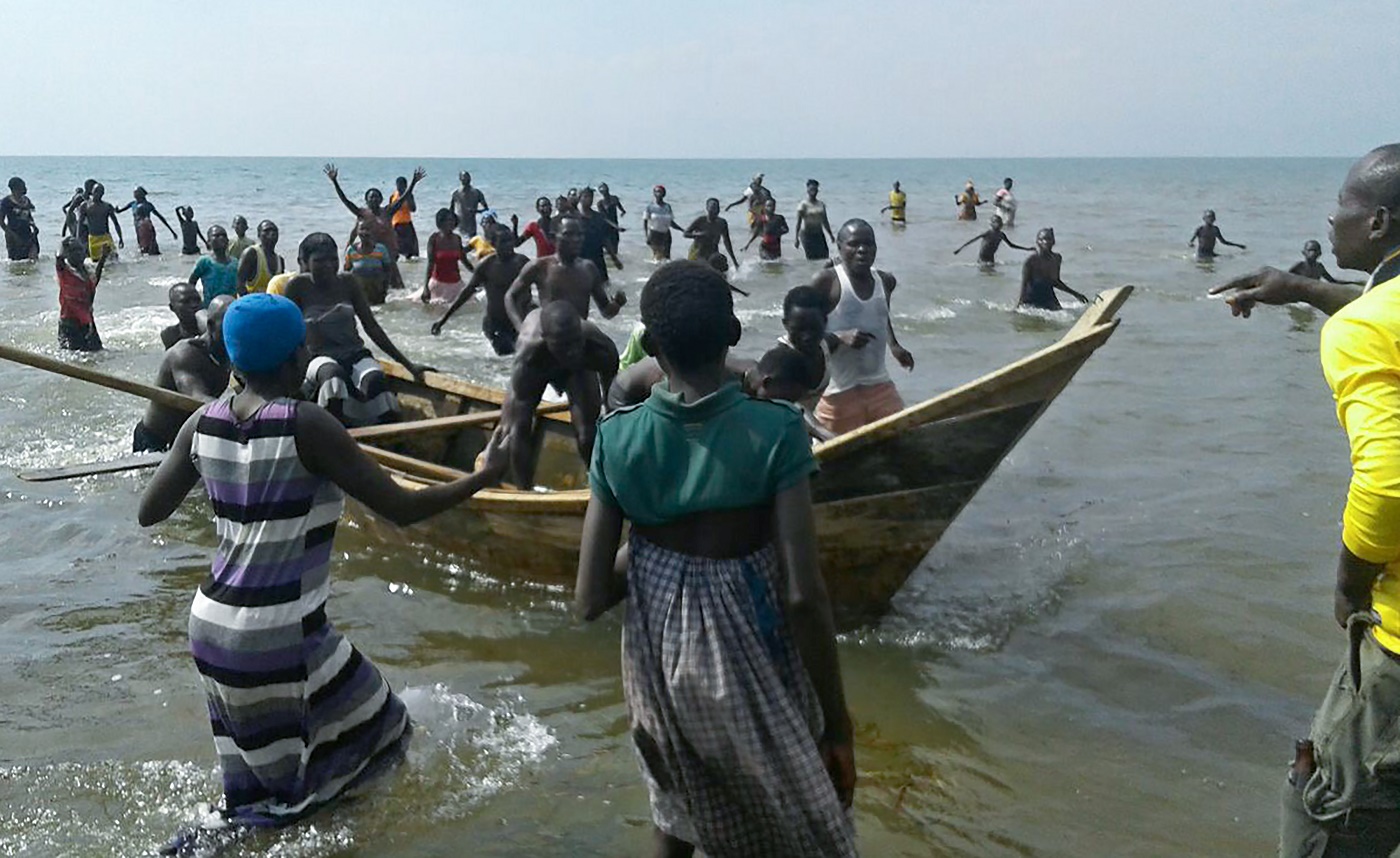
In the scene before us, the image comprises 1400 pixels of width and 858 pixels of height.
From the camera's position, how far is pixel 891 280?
6.31 metres

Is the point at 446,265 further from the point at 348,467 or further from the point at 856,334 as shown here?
the point at 348,467

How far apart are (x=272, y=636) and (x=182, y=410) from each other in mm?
3964

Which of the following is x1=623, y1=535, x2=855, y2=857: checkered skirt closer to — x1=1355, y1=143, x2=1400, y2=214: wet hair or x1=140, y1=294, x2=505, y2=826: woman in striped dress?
x1=140, y1=294, x2=505, y2=826: woman in striped dress

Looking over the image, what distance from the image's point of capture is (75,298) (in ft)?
42.1

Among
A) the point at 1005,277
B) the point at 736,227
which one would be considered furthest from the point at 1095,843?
the point at 736,227

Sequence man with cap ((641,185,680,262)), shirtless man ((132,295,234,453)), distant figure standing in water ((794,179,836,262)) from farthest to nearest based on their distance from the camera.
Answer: distant figure standing in water ((794,179,836,262)) → man with cap ((641,185,680,262)) → shirtless man ((132,295,234,453))

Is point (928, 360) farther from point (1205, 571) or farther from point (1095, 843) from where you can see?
point (1095, 843)

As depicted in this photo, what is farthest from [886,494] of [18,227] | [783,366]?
[18,227]

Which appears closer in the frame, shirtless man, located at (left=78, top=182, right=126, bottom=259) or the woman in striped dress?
the woman in striped dress

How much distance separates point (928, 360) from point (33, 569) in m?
9.26

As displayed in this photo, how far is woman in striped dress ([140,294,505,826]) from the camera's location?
9.74ft

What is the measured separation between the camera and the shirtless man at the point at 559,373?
18.7 feet

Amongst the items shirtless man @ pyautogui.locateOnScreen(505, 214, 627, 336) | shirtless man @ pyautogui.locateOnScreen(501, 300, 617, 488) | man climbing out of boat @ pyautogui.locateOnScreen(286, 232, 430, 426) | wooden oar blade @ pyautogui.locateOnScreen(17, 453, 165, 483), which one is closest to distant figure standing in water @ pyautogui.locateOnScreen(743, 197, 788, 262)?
shirtless man @ pyautogui.locateOnScreen(505, 214, 627, 336)

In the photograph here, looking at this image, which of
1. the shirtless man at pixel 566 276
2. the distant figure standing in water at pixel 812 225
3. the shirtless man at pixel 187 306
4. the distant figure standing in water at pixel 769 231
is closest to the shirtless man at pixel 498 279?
the shirtless man at pixel 566 276
